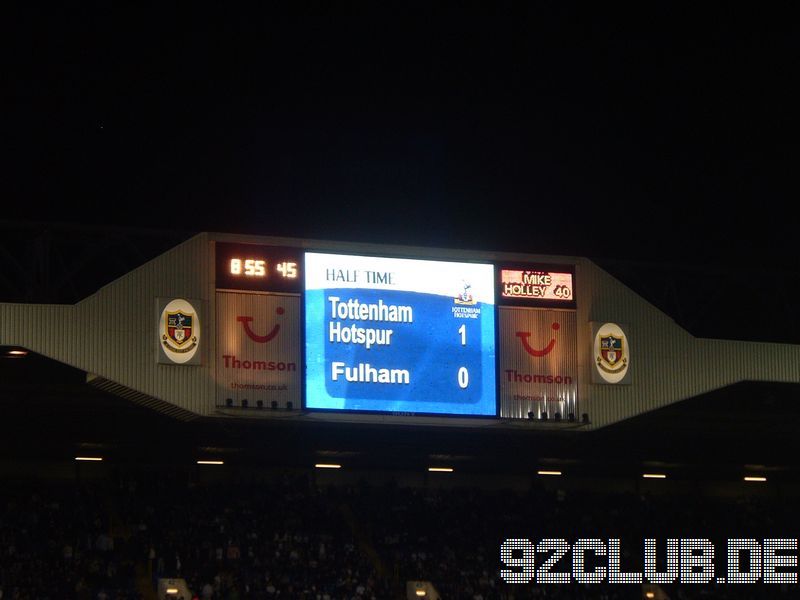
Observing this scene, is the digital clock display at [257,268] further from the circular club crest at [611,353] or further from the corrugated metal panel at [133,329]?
the circular club crest at [611,353]

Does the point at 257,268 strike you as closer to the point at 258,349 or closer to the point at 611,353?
the point at 258,349

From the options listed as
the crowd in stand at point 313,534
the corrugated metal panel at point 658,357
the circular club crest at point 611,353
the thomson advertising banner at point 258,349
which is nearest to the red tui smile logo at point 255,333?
the thomson advertising banner at point 258,349

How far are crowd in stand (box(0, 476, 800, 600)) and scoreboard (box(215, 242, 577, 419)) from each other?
736cm

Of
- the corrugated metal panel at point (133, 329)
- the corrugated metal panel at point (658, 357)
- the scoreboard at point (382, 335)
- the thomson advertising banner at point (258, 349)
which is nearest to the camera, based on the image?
the corrugated metal panel at point (133, 329)

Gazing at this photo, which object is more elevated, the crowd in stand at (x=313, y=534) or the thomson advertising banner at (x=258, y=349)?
the thomson advertising banner at (x=258, y=349)

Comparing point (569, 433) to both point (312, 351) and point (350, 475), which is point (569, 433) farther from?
point (350, 475)

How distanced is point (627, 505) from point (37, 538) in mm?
18499

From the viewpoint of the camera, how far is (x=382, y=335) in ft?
92.8

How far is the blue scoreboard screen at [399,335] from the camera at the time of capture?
91.8ft

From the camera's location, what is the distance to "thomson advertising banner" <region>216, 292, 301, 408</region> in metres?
27.6

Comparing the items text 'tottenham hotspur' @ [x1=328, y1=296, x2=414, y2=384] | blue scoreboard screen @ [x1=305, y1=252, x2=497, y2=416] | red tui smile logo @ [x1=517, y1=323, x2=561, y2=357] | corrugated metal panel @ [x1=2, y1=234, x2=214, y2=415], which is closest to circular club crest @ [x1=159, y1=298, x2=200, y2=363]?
corrugated metal panel @ [x1=2, y1=234, x2=214, y2=415]

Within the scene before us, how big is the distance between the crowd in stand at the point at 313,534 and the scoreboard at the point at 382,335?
290 inches

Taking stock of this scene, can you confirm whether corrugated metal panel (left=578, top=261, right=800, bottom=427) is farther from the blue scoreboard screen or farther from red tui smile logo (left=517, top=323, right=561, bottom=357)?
the blue scoreboard screen

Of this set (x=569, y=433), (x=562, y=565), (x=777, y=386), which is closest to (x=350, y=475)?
(x=562, y=565)
